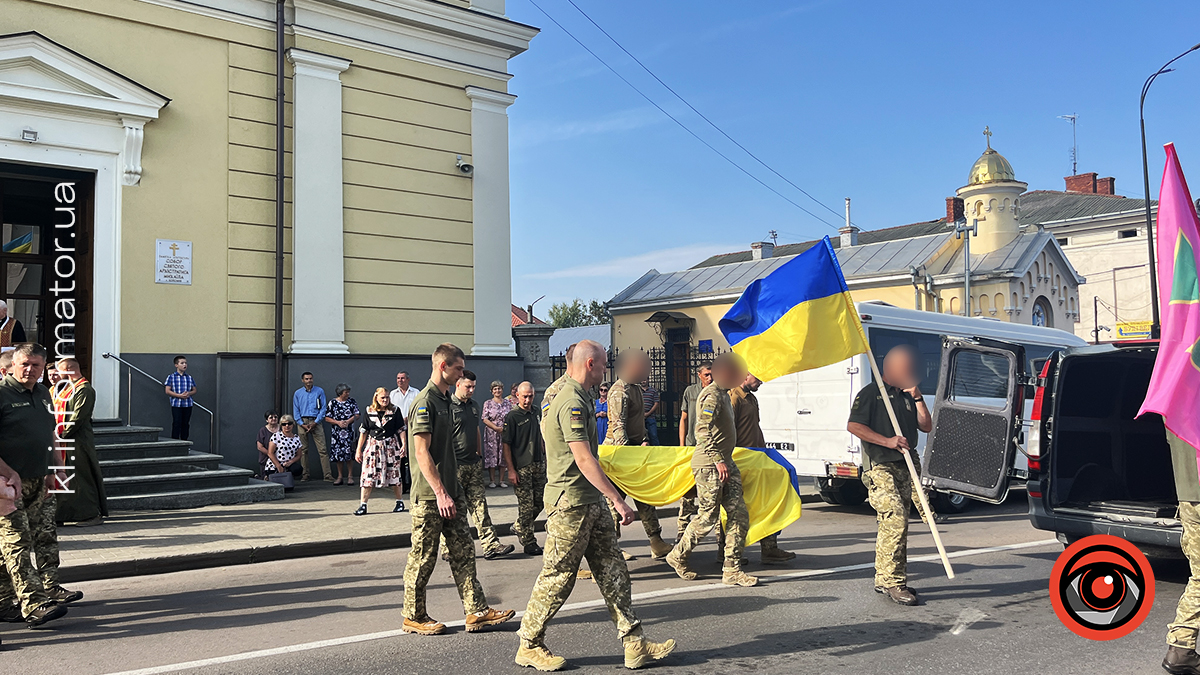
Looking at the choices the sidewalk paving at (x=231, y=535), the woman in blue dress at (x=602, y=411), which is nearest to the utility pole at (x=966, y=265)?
the woman in blue dress at (x=602, y=411)

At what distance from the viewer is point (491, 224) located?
15898mm

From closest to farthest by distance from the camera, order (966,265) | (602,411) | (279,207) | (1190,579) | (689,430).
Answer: (1190,579) → (689,430) → (602,411) → (279,207) → (966,265)

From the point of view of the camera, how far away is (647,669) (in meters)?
4.85

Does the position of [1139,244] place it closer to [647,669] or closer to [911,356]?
[911,356]

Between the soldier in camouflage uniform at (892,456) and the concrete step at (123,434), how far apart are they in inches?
388

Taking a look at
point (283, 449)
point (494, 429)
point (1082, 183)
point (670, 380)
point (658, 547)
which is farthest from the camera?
point (1082, 183)

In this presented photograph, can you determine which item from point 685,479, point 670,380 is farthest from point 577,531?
point 670,380

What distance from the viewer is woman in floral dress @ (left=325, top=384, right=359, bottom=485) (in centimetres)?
1364

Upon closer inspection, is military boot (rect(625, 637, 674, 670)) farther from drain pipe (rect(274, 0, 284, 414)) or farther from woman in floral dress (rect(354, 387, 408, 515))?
drain pipe (rect(274, 0, 284, 414))

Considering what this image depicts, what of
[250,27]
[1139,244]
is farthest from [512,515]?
[1139,244]

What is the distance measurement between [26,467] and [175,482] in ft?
17.0

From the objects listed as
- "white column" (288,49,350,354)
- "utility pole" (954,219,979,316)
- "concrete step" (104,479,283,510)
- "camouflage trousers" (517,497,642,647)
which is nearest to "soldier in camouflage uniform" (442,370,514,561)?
"camouflage trousers" (517,497,642,647)

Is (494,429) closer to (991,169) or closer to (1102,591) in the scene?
(1102,591)

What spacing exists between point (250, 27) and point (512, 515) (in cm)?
878
